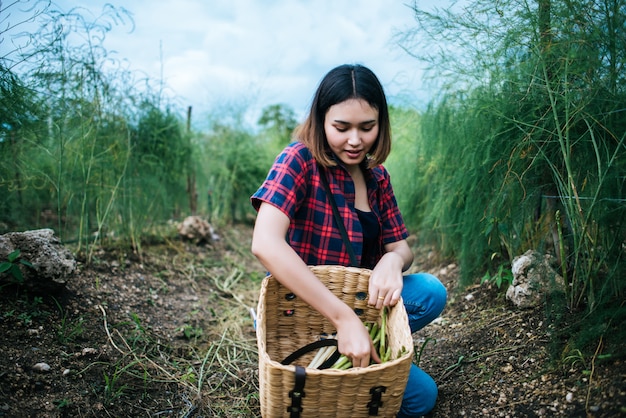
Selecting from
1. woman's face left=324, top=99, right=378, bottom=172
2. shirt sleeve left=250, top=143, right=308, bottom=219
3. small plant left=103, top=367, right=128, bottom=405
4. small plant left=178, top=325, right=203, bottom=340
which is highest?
woman's face left=324, top=99, right=378, bottom=172

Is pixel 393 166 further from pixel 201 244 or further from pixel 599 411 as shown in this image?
pixel 599 411

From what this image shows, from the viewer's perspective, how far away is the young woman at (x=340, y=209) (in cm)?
137

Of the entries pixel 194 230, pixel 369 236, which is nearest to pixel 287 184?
pixel 369 236

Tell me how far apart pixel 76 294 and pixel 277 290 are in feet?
3.85

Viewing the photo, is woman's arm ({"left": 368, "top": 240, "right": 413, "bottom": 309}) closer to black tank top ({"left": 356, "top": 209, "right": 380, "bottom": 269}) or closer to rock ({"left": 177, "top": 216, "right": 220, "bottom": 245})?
black tank top ({"left": 356, "top": 209, "right": 380, "bottom": 269})

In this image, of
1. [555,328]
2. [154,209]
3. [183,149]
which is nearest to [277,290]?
[555,328]

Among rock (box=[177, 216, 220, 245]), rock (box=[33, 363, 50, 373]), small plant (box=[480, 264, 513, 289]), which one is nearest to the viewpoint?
rock (box=[33, 363, 50, 373])

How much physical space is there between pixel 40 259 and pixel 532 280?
204cm

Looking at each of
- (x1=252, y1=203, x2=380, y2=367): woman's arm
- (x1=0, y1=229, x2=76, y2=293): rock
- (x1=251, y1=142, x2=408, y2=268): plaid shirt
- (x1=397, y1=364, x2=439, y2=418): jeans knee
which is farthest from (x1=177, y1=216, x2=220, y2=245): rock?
(x1=397, y1=364, x2=439, y2=418): jeans knee

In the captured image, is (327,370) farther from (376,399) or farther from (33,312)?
(33,312)

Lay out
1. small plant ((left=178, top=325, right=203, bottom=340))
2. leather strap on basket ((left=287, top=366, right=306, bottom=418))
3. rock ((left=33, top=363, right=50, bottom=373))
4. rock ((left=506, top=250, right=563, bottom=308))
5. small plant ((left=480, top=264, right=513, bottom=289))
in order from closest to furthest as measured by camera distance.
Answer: leather strap on basket ((left=287, top=366, right=306, bottom=418)) → rock ((left=33, top=363, right=50, bottom=373)) → rock ((left=506, top=250, right=563, bottom=308)) → small plant ((left=480, top=264, right=513, bottom=289)) → small plant ((left=178, top=325, right=203, bottom=340))

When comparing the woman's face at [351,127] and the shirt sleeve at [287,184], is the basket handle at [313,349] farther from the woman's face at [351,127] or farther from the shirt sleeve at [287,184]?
the woman's face at [351,127]

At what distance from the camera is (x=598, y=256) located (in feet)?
5.35

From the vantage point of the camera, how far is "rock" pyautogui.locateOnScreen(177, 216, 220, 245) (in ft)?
12.6
